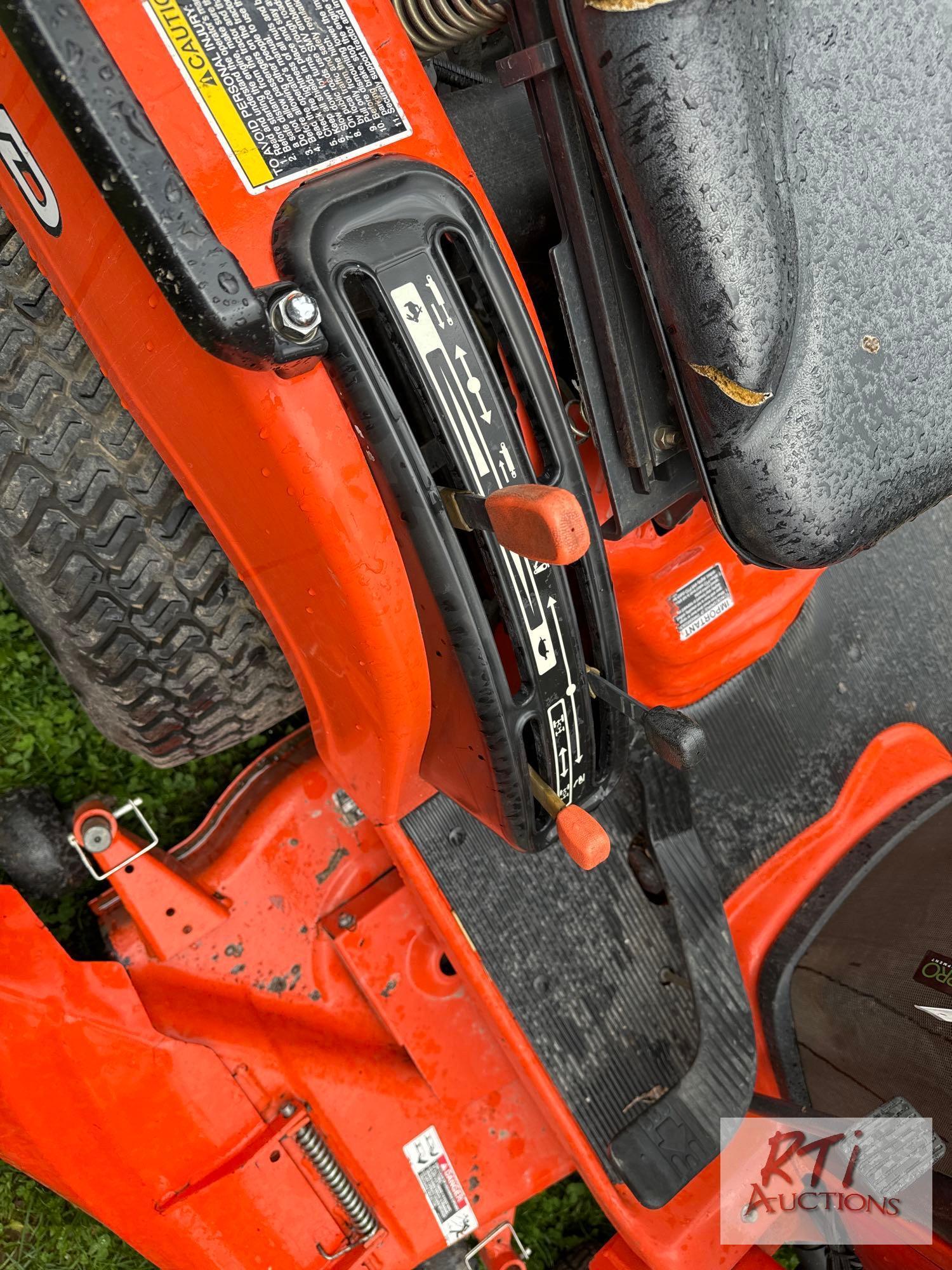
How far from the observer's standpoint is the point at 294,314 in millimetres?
870

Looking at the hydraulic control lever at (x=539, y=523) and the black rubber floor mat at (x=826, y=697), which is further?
the black rubber floor mat at (x=826, y=697)

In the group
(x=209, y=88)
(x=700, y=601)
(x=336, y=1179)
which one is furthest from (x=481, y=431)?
(x=336, y=1179)

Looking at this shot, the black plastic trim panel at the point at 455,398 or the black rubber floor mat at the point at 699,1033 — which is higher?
the black plastic trim panel at the point at 455,398

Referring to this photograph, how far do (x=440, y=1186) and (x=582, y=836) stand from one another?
1049 mm

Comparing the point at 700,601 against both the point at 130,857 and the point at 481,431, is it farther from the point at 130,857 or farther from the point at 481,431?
the point at 130,857

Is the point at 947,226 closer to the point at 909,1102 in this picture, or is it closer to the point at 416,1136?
the point at 909,1102

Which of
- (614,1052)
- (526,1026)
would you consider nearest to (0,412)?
(526,1026)

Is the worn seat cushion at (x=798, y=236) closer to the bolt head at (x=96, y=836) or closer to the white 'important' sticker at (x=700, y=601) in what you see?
the white 'important' sticker at (x=700, y=601)

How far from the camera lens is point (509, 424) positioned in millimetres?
1033

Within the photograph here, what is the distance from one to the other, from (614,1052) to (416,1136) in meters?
0.41

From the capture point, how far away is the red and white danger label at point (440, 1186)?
1.75 meters

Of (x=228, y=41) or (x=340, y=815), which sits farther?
(x=340, y=815)

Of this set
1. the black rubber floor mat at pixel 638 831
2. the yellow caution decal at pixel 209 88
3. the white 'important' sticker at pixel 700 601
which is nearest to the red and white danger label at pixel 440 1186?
the black rubber floor mat at pixel 638 831

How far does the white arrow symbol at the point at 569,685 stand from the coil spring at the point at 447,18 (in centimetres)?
68
